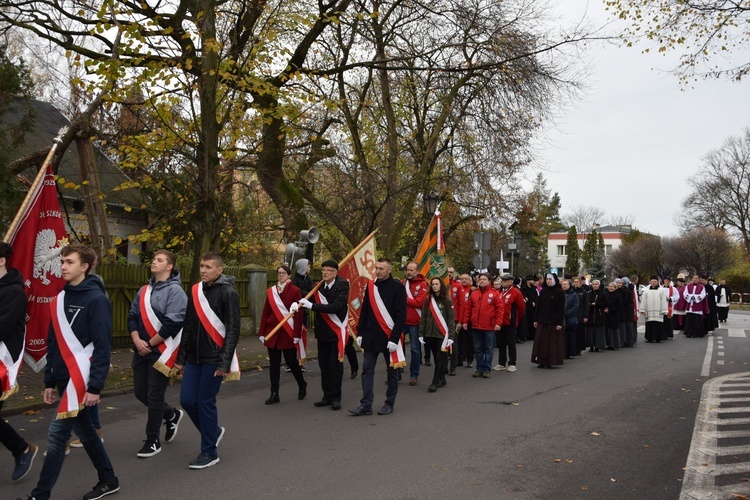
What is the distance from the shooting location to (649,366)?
47.0ft

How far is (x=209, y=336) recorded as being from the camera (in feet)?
20.7

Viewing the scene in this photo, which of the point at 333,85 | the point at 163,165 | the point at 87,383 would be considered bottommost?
the point at 87,383

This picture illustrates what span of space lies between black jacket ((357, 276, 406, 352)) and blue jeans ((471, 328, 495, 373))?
4.20 meters

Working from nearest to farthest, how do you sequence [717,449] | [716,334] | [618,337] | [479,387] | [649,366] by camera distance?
[717,449]
[479,387]
[649,366]
[618,337]
[716,334]

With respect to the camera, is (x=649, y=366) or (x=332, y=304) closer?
(x=332, y=304)

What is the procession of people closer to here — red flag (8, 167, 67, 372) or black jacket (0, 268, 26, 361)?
black jacket (0, 268, 26, 361)

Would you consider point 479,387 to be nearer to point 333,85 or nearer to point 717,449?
point 717,449

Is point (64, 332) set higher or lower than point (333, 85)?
lower

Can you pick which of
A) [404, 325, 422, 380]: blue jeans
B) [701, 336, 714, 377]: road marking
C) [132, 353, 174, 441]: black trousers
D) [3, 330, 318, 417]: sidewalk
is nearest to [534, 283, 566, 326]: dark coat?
[701, 336, 714, 377]: road marking

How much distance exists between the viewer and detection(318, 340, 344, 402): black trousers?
9359mm

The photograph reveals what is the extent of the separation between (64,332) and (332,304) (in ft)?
14.4

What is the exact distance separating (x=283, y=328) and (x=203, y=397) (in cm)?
343

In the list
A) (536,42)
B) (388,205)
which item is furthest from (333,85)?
(536,42)

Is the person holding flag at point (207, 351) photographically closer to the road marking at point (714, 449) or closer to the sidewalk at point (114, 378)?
the sidewalk at point (114, 378)
